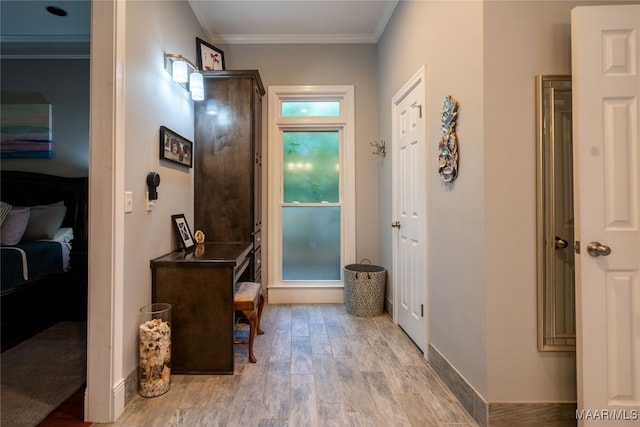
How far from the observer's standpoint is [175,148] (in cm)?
252

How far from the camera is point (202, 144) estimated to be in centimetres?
303

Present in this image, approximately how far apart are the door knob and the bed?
3.87m

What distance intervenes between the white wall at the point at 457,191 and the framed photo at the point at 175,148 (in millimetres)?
1974

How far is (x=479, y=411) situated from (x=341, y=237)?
2.32 metres

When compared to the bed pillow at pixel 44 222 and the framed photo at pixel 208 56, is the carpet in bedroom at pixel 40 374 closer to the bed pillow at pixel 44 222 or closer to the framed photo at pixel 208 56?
the bed pillow at pixel 44 222

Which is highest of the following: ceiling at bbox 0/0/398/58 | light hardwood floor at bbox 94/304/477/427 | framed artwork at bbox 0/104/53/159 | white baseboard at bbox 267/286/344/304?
ceiling at bbox 0/0/398/58

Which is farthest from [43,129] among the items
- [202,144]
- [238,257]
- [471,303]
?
[471,303]

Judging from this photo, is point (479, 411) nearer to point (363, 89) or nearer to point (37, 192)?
point (363, 89)

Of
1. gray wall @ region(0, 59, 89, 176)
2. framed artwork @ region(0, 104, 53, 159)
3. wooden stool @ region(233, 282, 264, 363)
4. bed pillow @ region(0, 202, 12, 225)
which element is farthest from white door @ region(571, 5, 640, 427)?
framed artwork @ region(0, 104, 53, 159)

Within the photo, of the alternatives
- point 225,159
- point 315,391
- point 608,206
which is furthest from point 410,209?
point 225,159

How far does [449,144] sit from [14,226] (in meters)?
4.03

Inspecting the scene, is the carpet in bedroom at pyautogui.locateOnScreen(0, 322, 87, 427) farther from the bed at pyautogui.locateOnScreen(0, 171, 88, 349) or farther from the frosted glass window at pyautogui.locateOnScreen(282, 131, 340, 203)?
the frosted glass window at pyautogui.locateOnScreen(282, 131, 340, 203)

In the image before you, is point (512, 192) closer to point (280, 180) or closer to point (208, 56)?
point (280, 180)

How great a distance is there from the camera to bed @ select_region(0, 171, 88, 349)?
2660 millimetres
